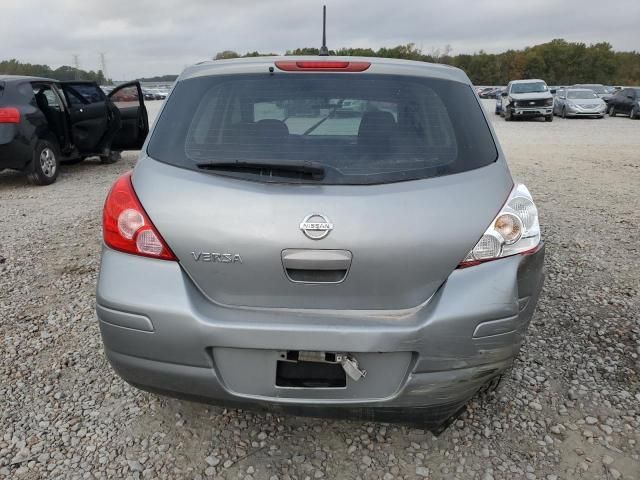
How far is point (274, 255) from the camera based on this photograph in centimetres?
182

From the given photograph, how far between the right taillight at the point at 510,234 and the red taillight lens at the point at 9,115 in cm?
718

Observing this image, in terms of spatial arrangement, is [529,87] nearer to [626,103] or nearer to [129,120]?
[626,103]

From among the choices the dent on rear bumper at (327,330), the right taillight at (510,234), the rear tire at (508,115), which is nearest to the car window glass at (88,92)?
the dent on rear bumper at (327,330)

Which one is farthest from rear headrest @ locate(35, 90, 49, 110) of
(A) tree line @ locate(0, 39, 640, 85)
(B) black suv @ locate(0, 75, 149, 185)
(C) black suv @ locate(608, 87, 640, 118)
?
(A) tree line @ locate(0, 39, 640, 85)

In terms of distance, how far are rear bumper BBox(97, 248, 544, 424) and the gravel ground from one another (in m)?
0.45

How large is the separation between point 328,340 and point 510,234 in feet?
2.57

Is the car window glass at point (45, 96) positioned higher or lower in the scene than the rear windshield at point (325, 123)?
lower

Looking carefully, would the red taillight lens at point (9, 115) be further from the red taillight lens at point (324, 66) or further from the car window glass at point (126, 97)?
the red taillight lens at point (324, 66)

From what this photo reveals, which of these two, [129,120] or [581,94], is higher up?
[129,120]

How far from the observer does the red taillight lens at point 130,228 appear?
6.36 feet

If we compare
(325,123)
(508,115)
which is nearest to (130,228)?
(325,123)

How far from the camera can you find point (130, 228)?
78.0 inches

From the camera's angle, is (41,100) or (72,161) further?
(72,161)

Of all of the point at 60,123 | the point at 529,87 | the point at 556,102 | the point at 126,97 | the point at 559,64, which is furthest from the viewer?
the point at 559,64
